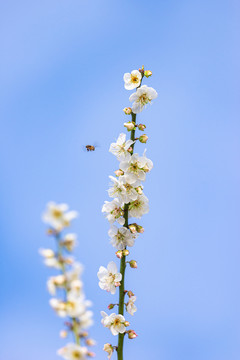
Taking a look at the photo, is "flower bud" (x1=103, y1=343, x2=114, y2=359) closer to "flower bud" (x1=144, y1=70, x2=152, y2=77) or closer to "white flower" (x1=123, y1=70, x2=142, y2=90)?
"white flower" (x1=123, y1=70, x2=142, y2=90)

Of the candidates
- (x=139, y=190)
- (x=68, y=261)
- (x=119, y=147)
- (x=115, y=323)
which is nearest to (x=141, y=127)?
(x=119, y=147)

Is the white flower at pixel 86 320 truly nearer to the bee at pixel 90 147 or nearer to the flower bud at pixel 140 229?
the flower bud at pixel 140 229

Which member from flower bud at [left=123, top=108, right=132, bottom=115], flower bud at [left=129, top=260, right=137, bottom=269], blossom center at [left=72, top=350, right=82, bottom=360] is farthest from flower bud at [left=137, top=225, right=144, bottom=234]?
blossom center at [left=72, top=350, right=82, bottom=360]

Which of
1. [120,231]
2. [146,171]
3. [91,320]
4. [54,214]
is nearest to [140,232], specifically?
[120,231]

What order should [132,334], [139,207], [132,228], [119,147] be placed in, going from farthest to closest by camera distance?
[119,147], [139,207], [132,228], [132,334]

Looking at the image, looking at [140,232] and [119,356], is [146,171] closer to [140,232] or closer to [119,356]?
[140,232]

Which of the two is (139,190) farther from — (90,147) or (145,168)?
(90,147)

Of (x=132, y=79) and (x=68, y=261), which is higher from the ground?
(x=132, y=79)
